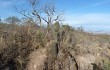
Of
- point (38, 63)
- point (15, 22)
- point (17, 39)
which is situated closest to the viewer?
point (38, 63)

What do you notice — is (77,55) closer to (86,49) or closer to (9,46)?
(86,49)

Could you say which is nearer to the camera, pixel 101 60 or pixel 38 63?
pixel 38 63

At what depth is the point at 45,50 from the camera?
15211 mm

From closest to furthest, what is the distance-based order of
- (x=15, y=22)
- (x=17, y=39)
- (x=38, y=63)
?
1. (x=38, y=63)
2. (x=17, y=39)
3. (x=15, y=22)

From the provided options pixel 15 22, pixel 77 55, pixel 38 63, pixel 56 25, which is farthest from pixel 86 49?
pixel 15 22

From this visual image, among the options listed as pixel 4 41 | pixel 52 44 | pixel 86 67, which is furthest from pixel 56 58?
pixel 4 41

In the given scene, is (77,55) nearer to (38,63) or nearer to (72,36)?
(72,36)

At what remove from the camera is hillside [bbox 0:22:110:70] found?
46.9 ft

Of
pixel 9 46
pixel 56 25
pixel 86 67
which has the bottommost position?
pixel 86 67

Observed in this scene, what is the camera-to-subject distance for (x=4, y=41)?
14516 millimetres

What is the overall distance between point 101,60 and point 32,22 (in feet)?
16.8

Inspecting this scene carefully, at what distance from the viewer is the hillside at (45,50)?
14.3 meters

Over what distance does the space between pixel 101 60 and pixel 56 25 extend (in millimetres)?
3661

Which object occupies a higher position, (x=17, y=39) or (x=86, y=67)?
(x=17, y=39)
